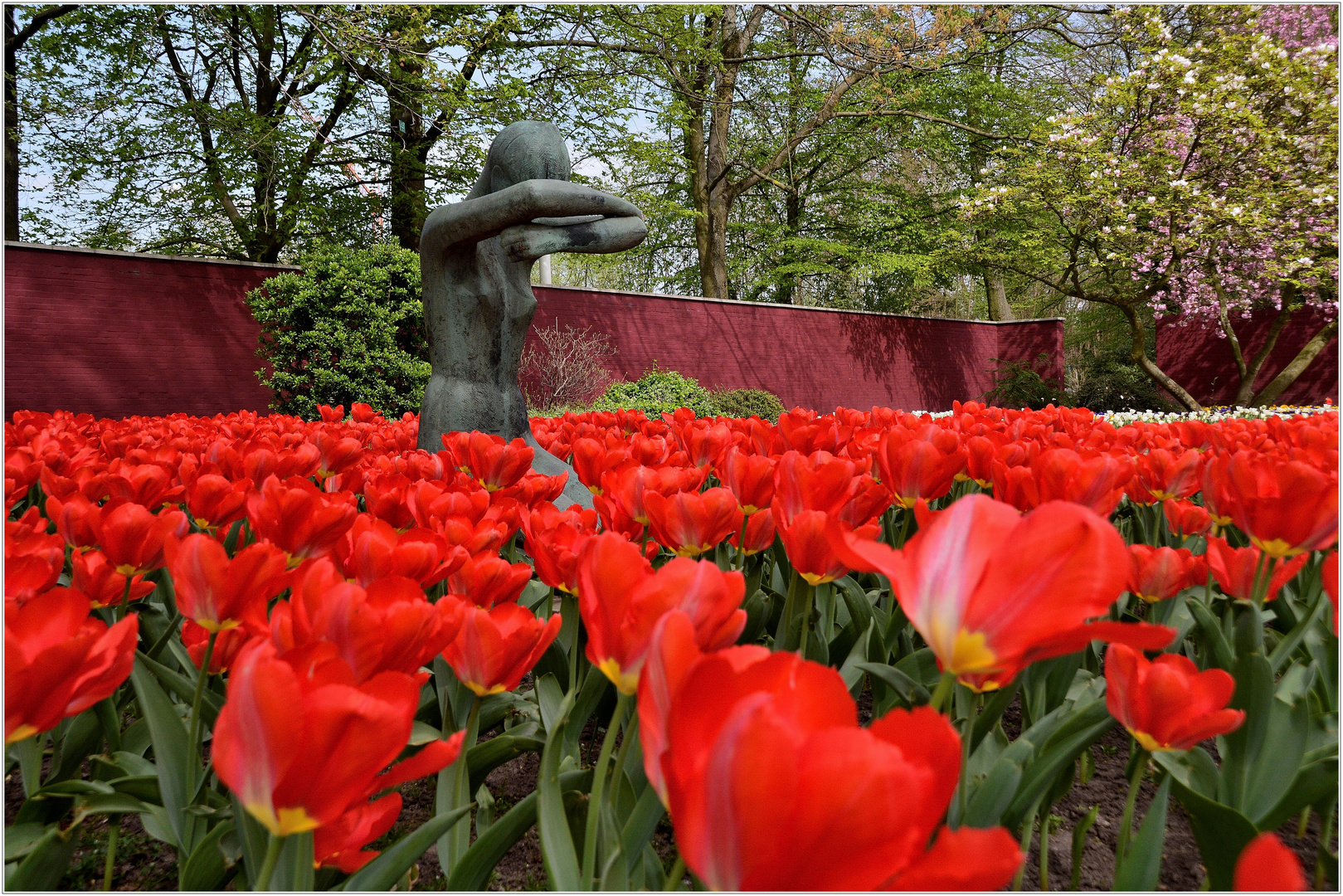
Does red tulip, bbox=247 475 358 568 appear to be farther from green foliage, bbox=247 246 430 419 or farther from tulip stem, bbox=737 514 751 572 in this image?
green foliage, bbox=247 246 430 419

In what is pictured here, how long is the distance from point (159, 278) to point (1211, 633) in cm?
1305

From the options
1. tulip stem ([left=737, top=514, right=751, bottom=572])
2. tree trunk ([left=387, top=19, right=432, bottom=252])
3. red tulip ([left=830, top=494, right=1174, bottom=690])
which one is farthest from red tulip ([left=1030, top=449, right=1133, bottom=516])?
tree trunk ([left=387, top=19, right=432, bottom=252])

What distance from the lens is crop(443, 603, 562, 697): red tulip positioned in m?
0.72

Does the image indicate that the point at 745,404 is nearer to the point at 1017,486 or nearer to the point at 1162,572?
the point at 1017,486

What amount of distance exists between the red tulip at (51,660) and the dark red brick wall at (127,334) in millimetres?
11959

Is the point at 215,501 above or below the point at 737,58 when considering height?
below

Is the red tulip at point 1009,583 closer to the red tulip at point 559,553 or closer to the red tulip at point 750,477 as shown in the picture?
the red tulip at point 559,553

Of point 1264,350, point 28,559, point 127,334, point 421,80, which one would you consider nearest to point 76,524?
point 28,559

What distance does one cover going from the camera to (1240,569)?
1.03 meters

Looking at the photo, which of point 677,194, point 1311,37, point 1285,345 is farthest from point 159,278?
point 1285,345

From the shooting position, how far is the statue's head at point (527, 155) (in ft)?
10.1

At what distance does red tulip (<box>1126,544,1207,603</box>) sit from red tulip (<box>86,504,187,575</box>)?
49.8 inches

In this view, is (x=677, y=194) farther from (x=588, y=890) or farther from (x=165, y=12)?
(x=588, y=890)

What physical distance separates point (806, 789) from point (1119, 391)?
19.8 meters
